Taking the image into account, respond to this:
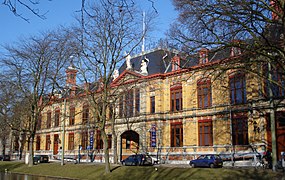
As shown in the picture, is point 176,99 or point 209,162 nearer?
point 209,162

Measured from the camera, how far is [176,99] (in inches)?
1539

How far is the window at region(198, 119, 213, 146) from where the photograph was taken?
1391 inches

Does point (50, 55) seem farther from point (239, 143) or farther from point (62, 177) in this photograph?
point (239, 143)

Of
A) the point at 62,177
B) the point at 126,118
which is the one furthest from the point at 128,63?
the point at 62,177

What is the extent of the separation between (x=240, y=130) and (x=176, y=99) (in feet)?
29.5

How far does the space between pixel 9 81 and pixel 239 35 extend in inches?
1114

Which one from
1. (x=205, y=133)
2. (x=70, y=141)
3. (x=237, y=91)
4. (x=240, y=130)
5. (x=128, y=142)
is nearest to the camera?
(x=240, y=130)

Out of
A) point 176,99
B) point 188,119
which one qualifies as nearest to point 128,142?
point 176,99

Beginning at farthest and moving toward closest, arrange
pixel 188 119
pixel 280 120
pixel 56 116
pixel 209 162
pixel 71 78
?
1. pixel 56 116
2. pixel 188 119
3. pixel 71 78
4. pixel 280 120
5. pixel 209 162

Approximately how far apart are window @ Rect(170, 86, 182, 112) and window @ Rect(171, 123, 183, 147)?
6.11ft

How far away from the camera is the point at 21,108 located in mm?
40469

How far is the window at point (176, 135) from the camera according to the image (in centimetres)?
3797

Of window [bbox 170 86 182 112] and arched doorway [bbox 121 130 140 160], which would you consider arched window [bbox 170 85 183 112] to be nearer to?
window [bbox 170 86 182 112]

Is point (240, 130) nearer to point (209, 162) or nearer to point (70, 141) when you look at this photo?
point (209, 162)
